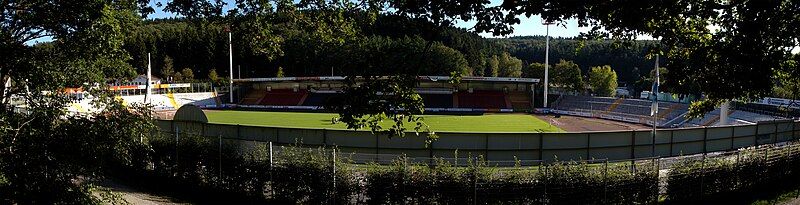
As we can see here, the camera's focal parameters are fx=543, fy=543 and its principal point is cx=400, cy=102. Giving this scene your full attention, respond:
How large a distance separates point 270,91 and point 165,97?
13320 millimetres

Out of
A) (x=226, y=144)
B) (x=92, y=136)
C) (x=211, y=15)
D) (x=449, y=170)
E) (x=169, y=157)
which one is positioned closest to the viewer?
(x=211, y=15)

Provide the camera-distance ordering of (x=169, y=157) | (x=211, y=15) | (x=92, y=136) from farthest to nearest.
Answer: (x=169, y=157) → (x=92, y=136) → (x=211, y=15)

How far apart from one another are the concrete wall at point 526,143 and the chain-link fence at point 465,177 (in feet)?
5.00

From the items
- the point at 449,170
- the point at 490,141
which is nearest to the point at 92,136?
the point at 449,170

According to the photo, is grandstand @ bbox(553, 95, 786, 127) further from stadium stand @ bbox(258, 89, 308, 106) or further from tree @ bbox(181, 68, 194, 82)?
tree @ bbox(181, 68, 194, 82)

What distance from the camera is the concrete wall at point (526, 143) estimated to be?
15703mm

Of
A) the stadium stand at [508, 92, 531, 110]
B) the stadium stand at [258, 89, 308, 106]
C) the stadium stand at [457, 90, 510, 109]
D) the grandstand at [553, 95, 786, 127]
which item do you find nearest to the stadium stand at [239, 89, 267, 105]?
the stadium stand at [258, 89, 308, 106]

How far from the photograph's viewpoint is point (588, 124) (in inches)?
1817

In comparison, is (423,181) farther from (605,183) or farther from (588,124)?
(588,124)

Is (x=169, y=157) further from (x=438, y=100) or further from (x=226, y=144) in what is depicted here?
(x=438, y=100)

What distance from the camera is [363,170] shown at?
40.8ft

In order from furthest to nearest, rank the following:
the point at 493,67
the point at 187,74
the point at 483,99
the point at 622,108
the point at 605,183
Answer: the point at 493,67 < the point at 187,74 < the point at 483,99 < the point at 622,108 < the point at 605,183

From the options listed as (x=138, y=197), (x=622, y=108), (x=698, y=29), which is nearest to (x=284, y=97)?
(x=622, y=108)

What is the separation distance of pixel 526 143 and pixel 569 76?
7944 centimetres
